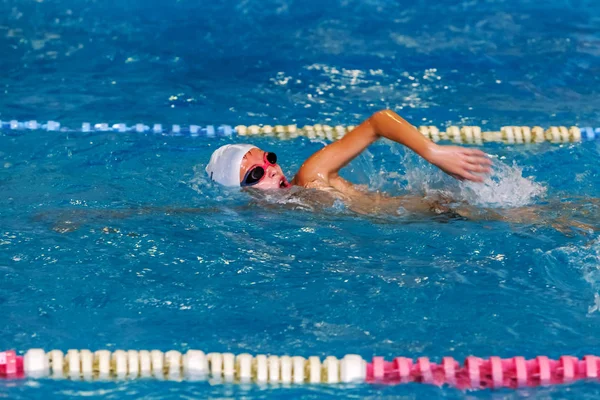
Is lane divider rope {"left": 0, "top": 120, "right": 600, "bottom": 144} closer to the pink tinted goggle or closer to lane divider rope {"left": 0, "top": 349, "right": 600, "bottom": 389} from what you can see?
the pink tinted goggle

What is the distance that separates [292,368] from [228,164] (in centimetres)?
162

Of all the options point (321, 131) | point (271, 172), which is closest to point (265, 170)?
point (271, 172)

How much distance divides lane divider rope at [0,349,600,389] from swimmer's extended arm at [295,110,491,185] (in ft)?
3.43

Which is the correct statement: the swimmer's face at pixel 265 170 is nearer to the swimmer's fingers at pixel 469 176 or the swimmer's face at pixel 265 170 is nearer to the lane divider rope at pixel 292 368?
the swimmer's fingers at pixel 469 176

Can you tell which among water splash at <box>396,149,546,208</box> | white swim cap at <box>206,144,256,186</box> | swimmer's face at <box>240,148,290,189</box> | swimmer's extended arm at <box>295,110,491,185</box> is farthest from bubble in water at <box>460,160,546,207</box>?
white swim cap at <box>206,144,256,186</box>

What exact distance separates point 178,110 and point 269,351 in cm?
327

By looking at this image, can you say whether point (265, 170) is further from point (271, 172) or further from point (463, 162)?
point (463, 162)

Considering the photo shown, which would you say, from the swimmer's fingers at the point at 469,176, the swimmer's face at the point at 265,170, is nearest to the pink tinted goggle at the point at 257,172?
the swimmer's face at the point at 265,170

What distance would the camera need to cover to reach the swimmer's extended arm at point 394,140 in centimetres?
403

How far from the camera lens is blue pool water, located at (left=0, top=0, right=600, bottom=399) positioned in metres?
3.48

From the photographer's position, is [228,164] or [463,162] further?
[228,164]

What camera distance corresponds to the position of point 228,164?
181 inches

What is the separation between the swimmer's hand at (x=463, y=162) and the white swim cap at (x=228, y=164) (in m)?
1.05

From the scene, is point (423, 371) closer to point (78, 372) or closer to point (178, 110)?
point (78, 372)
